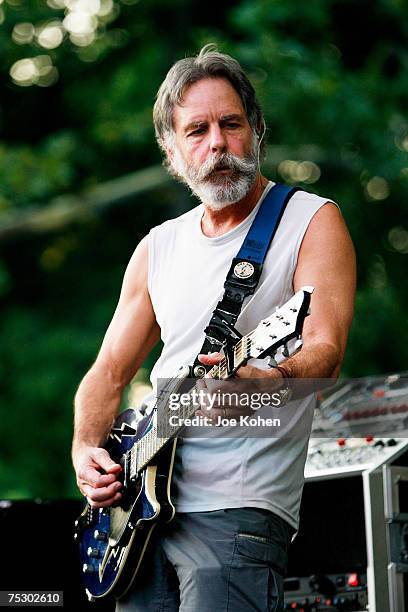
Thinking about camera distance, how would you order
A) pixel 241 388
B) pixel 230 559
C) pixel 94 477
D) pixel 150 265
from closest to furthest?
pixel 241 388, pixel 230 559, pixel 94 477, pixel 150 265

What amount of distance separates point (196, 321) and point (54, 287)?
26.0 feet

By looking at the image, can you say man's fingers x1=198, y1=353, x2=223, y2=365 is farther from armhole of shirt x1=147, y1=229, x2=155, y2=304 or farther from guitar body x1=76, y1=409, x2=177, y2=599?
armhole of shirt x1=147, y1=229, x2=155, y2=304

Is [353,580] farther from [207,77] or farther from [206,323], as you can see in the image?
[207,77]

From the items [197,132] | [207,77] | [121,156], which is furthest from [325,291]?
[121,156]

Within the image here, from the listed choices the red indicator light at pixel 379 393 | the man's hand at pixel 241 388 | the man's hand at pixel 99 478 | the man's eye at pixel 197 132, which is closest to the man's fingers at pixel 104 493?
the man's hand at pixel 99 478

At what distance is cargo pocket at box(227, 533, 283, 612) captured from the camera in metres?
2.67

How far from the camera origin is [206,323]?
9.64ft

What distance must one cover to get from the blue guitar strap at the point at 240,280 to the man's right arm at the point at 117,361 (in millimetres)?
458

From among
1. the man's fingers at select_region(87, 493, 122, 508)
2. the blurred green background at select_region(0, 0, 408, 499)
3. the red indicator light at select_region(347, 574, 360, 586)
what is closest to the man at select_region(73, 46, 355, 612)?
the man's fingers at select_region(87, 493, 122, 508)

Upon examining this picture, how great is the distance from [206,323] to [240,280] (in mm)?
162

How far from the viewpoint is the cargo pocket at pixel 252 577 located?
2670mm

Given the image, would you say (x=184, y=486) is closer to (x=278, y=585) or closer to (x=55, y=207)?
(x=278, y=585)

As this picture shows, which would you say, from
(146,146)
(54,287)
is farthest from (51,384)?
(146,146)

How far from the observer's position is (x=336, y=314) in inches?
108
